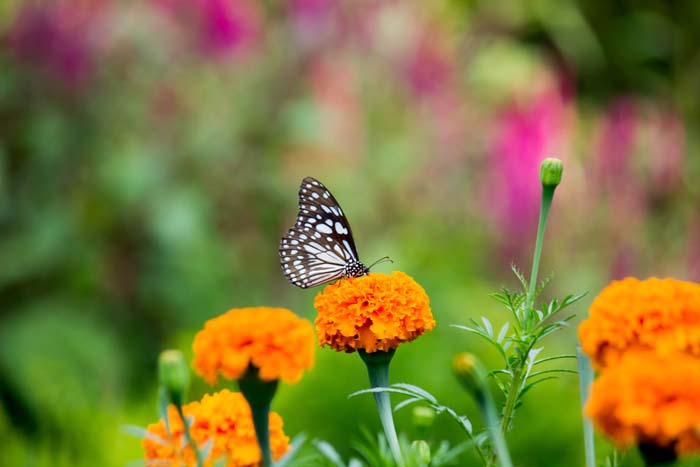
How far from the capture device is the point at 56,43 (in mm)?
2436

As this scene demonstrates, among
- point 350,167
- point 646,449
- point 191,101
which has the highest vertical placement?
point 191,101

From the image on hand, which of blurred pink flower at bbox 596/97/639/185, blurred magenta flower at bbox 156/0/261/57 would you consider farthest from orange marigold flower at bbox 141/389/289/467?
blurred pink flower at bbox 596/97/639/185

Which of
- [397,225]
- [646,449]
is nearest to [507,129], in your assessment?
[397,225]

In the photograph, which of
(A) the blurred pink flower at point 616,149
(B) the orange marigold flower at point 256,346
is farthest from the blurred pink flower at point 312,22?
(B) the orange marigold flower at point 256,346

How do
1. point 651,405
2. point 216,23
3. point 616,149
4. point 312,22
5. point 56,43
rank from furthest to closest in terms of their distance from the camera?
point 616,149
point 312,22
point 216,23
point 56,43
point 651,405

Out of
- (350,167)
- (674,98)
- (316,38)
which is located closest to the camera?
(316,38)

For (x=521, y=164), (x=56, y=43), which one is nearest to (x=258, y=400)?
(x=56, y=43)

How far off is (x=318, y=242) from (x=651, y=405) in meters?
0.61

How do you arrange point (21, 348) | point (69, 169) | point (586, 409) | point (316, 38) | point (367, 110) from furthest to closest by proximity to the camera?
point (367, 110) → point (316, 38) → point (69, 169) → point (21, 348) → point (586, 409)

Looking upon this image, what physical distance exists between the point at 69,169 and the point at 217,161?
0.40 m

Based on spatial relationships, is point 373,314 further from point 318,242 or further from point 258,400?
point 318,242

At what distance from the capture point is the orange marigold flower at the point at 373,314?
673 mm

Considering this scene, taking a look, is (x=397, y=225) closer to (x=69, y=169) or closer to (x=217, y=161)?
(x=217, y=161)

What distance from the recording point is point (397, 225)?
9.78 feet
